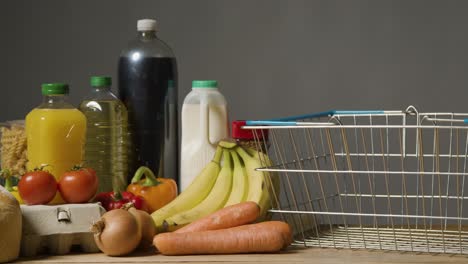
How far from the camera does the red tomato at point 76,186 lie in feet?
5.92

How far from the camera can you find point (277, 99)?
3221 mm

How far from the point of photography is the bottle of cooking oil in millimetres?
2107

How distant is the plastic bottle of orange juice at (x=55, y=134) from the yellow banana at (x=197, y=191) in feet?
0.73

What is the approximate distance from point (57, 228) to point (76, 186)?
0.10 metres

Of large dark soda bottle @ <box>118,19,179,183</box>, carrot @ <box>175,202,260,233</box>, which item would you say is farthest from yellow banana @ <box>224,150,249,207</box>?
large dark soda bottle @ <box>118,19,179,183</box>

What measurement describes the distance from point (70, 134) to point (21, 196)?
0.74 feet

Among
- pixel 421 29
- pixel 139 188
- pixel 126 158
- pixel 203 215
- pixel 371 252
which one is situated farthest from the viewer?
pixel 421 29

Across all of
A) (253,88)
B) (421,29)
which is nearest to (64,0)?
(253,88)

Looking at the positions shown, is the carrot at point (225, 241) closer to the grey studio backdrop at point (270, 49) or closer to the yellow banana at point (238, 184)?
the yellow banana at point (238, 184)

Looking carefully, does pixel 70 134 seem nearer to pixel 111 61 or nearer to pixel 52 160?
pixel 52 160

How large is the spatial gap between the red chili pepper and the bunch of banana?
0.19ft

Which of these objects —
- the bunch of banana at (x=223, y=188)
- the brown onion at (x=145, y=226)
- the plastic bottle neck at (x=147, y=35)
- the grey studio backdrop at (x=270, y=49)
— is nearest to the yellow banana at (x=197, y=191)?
the bunch of banana at (x=223, y=188)

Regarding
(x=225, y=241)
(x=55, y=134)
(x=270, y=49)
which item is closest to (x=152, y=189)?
(x=55, y=134)

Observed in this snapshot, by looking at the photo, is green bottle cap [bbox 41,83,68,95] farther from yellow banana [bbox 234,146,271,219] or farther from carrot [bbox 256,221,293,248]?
carrot [bbox 256,221,293,248]
